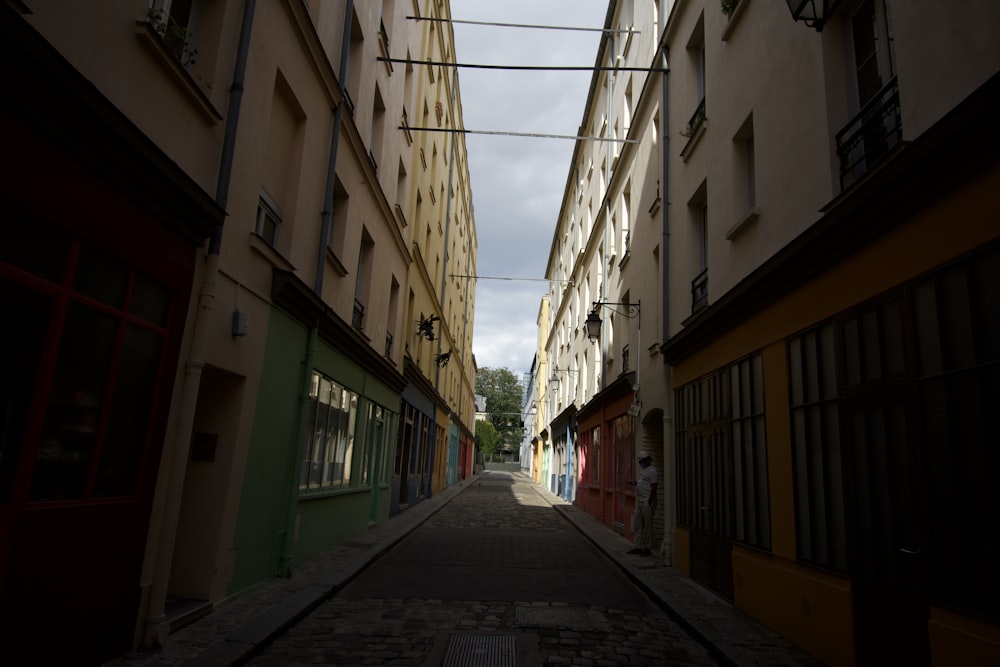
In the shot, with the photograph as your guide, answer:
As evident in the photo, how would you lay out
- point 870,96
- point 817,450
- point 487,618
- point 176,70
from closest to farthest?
point 176,70 → point 870,96 → point 817,450 → point 487,618

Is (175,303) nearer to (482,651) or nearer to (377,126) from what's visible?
(482,651)

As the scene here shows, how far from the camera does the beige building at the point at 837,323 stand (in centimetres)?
408

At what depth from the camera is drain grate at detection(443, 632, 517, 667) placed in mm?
5270

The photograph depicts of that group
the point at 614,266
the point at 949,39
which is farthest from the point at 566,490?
the point at 949,39

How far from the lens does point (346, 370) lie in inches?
429

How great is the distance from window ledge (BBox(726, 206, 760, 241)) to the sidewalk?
433 cm

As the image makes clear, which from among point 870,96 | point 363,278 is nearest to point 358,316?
point 363,278

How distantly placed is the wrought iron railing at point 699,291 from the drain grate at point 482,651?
5677mm

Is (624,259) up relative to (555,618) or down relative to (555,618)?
up

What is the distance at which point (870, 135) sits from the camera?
557 centimetres

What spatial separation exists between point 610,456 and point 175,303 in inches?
514

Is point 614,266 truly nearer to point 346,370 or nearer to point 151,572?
point 346,370

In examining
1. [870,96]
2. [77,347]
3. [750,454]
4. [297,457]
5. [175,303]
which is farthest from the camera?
[297,457]

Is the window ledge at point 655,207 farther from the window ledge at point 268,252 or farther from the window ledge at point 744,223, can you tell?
the window ledge at point 268,252
